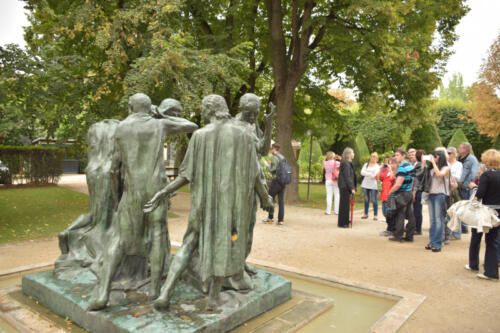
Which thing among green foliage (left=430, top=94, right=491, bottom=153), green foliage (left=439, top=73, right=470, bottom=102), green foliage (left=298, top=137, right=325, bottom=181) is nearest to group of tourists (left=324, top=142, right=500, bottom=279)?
green foliage (left=298, top=137, right=325, bottom=181)

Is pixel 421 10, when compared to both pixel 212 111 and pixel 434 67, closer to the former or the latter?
pixel 434 67

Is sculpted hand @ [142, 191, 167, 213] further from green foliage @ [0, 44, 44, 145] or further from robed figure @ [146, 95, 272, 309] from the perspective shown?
green foliage @ [0, 44, 44, 145]

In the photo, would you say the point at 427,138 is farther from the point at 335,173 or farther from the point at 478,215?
the point at 478,215

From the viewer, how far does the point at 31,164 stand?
758 inches

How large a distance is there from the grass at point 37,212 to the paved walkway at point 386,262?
1058mm

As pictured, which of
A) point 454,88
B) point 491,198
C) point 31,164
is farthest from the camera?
point 454,88

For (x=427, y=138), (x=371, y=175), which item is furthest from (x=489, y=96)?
(x=371, y=175)

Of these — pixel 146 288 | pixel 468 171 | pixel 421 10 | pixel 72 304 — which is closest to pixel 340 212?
pixel 468 171

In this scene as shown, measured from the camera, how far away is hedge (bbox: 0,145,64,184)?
1866 cm

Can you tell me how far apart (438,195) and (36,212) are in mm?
10666

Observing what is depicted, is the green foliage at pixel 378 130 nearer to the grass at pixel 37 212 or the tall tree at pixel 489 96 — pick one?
the tall tree at pixel 489 96

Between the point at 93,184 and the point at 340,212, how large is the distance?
6.91m

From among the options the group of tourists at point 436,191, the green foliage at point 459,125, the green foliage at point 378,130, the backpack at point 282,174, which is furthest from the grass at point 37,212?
the green foliage at point 459,125

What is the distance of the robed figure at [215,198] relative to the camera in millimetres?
3605
